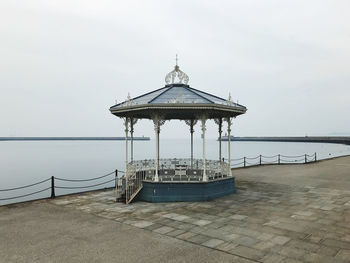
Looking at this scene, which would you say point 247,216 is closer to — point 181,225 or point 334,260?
point 181,225

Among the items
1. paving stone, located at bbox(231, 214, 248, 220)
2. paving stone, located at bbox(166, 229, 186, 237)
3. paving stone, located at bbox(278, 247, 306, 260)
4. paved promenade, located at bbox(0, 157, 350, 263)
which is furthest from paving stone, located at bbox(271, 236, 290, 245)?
paving stone, located at bbox(166, 229, 186, 237)

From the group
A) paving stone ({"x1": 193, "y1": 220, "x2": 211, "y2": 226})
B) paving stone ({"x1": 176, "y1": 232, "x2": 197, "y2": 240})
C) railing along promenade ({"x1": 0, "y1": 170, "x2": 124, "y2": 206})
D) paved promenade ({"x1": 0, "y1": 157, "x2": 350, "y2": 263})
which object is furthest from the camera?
railing along promenade ({"x1": 0, "y1": 170, "x2": 124, "y2": 206})

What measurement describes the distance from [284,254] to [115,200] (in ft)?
25.3

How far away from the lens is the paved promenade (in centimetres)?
631

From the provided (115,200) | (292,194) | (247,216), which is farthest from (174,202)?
(292,194)

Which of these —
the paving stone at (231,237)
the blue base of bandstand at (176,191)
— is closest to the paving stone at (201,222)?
the paving stone at (231,237)

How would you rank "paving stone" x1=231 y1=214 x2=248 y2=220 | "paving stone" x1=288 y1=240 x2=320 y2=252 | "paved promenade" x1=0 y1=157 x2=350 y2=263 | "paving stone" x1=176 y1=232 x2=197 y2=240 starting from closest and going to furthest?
"paved promenade" x1=0 y1=157 x2=350 y2=263 → "paving stone" x1=288 y1=240 x2=320 y2=252 → "paving stone" x1=176 y1=232 x2=197 y2=240 → "paving stone" x1=231 y1=214 x2=248 y2=220

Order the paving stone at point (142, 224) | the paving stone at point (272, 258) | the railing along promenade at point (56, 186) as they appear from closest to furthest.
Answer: the paving stone at point (272, 258)
the paving stone at point (142, 224)
the railing along promenade at point (56, 186)

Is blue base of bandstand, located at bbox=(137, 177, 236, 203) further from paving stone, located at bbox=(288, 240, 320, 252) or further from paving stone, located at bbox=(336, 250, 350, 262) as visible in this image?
paving stone, located at bbox=(336, 250, 350, 262)

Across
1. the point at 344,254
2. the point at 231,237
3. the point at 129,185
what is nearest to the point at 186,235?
the point at 231,237

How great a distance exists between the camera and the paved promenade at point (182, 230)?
631 centimetres

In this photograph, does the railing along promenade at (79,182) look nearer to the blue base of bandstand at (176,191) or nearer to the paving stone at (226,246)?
the blue base of bandstand at (176,191)

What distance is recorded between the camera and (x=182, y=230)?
7.94 metres

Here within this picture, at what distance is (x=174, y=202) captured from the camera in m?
11.6
